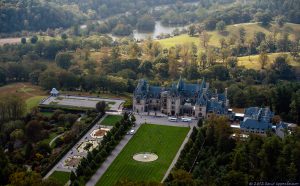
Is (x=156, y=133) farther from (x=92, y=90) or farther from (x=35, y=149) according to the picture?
(x=92, y=90)

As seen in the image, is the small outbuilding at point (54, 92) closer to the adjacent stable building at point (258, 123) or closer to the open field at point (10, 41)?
the adjacent stable building at point (258, 123)

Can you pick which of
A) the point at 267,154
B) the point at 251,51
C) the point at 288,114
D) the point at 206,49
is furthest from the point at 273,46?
the point at 267,154

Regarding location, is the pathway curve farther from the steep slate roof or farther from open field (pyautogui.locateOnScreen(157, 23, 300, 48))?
open field (pyautogui.locateOnScreen(157, 23, 300, 48))

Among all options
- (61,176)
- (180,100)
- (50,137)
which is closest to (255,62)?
(180,100)

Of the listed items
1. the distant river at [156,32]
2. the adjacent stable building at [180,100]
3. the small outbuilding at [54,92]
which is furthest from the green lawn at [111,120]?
the distant river at [156,32]

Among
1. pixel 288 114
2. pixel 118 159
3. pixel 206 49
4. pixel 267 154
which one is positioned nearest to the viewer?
pixel 267 154

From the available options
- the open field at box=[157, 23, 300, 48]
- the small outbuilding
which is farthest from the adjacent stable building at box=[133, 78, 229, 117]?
the open field at box=[157, 23, 300, 48]
